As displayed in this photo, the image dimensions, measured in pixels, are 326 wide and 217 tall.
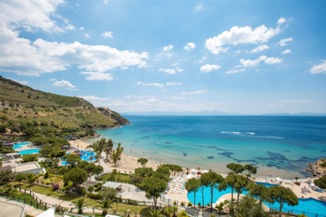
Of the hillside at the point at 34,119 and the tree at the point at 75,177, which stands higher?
the hillside at the point at 34,119

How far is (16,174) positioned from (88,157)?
2411 cm

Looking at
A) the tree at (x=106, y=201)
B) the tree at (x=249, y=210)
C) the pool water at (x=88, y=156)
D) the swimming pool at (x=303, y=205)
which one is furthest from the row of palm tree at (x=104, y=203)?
the pool water at (x=88, y=156)

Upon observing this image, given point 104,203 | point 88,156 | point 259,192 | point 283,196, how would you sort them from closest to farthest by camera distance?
point 104,203 → point 283,196 → point 259,192 → point 88,156

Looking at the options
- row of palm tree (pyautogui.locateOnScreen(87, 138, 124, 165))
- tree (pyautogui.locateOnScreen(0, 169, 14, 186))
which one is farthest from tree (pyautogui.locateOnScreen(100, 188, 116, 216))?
row of palm tree (pyautogui.locateOnScreen(87, 138, 124, 165))

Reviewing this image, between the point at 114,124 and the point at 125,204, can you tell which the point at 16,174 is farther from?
the point at 114,124

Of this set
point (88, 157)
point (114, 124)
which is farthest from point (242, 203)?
point (114, 124)

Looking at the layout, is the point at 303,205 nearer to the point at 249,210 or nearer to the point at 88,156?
the point at 249,210

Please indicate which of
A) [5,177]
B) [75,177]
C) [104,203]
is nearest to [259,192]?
[104,203]

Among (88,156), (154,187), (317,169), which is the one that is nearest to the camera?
(154,187)

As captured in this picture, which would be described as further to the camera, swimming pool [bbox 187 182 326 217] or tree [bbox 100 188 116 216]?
swimming pool [bbox 187 182 326 217]

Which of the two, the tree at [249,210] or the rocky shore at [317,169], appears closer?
the tree at [249,210]

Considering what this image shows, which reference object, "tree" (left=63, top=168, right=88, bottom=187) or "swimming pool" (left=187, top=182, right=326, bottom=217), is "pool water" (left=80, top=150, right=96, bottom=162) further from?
"swimming pool" (left=187, top=182, right=326, bottom=217)

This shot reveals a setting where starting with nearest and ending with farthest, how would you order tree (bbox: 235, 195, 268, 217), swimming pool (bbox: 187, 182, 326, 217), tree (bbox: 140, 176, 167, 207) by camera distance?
tree (bbox: 235, 195, 268, 217), tree (bbox: 140, 176, 167, 207), swimming pool (bbox: 187, 182, 326, 217)

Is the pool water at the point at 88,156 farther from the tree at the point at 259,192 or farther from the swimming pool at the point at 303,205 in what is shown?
the tree at the point at 259,192
